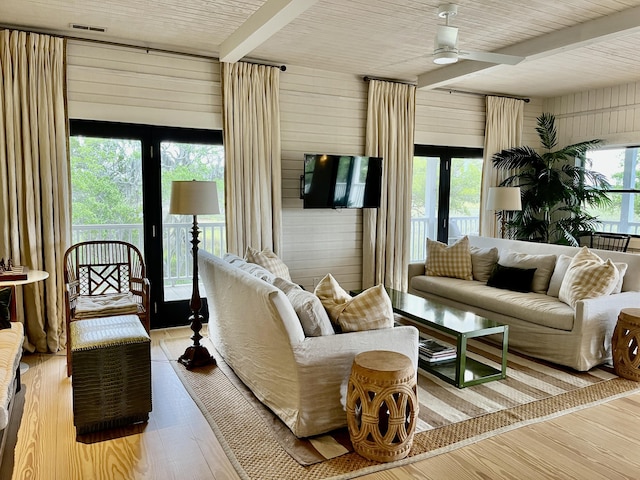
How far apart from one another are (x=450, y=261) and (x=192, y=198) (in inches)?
118

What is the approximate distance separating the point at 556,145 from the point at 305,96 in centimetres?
401

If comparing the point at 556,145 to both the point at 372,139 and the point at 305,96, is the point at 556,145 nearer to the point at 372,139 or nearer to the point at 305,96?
the point at 372,139

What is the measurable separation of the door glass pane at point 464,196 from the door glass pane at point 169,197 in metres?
3.26

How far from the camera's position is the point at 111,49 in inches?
175

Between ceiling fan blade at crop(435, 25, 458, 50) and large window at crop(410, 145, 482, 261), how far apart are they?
2.58 metres

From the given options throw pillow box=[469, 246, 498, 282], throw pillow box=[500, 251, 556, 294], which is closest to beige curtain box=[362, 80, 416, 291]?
throw pillow box=[469, 246, 498, 282]

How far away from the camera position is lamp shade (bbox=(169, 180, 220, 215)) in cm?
366

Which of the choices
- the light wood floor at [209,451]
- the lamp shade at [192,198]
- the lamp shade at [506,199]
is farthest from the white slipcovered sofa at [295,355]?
the lamp shade at [506,199]

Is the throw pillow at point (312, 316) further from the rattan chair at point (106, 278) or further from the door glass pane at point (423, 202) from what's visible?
the door glass pane at point (423, 202)

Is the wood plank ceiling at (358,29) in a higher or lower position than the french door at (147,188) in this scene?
higher

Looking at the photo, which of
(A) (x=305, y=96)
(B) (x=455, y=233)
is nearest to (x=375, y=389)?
(A) (x=305, y=96)

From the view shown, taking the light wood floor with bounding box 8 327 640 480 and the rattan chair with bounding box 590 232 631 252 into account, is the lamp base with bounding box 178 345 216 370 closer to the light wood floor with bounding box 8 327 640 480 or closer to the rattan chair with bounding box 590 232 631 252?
the light wood floor with bounding box 8 327 640 480

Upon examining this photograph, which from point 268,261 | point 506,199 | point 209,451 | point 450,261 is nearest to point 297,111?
point 268,261

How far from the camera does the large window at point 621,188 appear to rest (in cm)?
616
